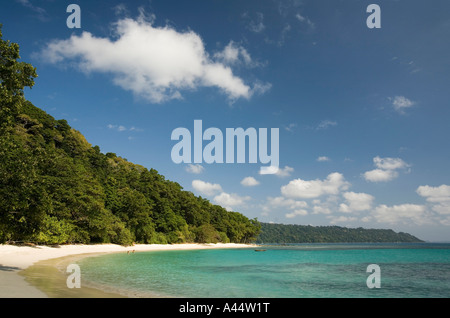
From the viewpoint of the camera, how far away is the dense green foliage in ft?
50.8

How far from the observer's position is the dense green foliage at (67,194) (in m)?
15.5

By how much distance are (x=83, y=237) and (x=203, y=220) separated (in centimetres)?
5365

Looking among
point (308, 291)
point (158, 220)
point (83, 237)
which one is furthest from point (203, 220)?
point (308, 291)

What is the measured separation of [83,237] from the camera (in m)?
44.2

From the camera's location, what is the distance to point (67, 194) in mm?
38875

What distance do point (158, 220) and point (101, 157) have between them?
24.0m

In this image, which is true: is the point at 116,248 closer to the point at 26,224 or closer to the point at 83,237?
the point at 83,237

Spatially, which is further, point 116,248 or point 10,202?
point 116,248
